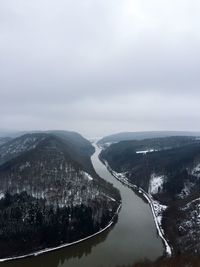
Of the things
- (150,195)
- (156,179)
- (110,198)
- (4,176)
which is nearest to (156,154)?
(156,179)

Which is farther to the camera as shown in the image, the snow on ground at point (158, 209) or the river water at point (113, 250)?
the snow on ground at point (158, 209)

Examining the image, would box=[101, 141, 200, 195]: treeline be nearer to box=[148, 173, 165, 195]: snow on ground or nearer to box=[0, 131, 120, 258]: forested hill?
box=[148, 173, 165, 195]: snow on ground

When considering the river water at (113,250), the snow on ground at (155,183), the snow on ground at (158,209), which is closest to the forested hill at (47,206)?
the river water at (113,250)

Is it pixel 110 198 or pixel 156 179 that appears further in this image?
pixel 156 179

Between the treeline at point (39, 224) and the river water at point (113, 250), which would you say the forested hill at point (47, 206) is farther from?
the river water at point (113, 250)

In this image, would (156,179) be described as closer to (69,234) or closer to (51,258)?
(69,234)
